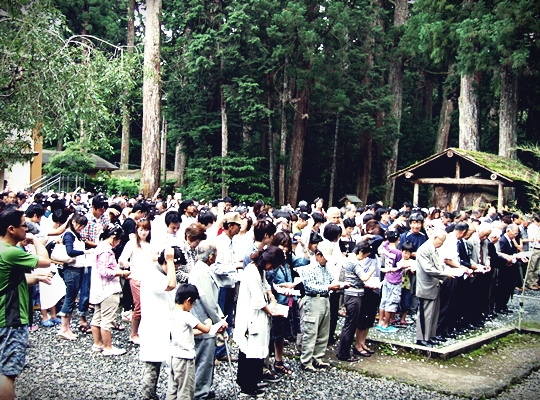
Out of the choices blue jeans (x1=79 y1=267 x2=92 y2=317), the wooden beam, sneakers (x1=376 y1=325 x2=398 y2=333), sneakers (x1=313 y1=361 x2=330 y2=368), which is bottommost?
sneakers (x1=376 y1=325 x2=398 y2=333)

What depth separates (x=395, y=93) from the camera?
29531 mm

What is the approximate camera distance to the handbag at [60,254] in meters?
6.92

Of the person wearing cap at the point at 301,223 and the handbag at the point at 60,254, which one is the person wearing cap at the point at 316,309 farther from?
A: the handbag at the point at 60,254

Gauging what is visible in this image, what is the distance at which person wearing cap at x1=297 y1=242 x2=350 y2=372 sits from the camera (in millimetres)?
6406

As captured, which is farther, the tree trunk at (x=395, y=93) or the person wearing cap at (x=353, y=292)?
the tree trunk at (x=395, y=93)

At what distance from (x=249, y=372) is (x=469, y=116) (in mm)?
19586

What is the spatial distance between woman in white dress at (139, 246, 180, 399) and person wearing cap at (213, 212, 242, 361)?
1.36 metres

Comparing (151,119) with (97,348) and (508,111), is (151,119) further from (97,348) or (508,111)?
(508,111)

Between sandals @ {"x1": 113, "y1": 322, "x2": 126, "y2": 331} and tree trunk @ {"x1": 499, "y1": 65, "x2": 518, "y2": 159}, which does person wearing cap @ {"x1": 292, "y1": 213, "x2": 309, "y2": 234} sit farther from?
tree trunk @ {"x1": 499, "y1": 65, "x2": 518, "y2": 159}

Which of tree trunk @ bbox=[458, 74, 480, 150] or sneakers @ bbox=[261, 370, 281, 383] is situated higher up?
tree trunk @ bbox=[458, 74, 480, 150]

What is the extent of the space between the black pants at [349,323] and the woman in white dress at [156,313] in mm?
2594

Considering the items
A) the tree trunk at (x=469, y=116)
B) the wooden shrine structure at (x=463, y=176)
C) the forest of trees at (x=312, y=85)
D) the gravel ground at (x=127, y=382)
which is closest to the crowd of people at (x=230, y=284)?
the gravel ground at (x=127, y=382)

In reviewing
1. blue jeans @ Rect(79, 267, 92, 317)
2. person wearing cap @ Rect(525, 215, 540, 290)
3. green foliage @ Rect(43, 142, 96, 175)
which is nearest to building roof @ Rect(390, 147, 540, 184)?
person wearing cap @ Rect(525, 215, 540, 290)

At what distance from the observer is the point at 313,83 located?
25250 mm
